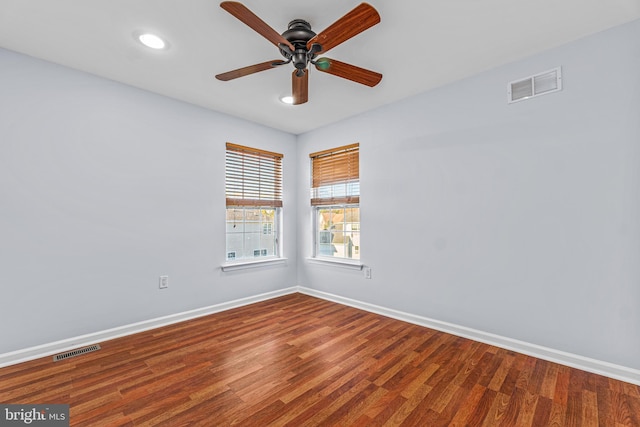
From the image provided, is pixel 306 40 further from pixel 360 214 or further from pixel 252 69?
pixel 360 214

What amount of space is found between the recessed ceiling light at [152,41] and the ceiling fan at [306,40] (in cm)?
55

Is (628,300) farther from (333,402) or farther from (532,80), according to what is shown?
(333,402)

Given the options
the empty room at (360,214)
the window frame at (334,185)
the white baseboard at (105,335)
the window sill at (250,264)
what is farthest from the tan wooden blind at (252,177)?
the white baseboard at (105,335)

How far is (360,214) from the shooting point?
3.75 metres

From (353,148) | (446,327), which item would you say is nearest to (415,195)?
(353,148)

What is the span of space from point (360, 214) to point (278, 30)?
2.30 meters

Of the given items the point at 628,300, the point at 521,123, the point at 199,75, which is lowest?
the point at 628,300

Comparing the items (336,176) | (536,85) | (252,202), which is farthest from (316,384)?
(536,85)

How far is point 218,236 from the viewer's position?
3637 mm

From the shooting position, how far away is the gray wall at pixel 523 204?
210cm

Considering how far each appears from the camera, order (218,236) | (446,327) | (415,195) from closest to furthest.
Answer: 1. (446,327)
2. (415,195)
3. (218,236)

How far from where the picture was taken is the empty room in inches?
74.4

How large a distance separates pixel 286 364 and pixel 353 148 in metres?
2.72

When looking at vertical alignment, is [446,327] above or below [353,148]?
below
